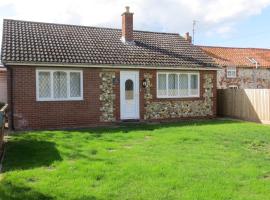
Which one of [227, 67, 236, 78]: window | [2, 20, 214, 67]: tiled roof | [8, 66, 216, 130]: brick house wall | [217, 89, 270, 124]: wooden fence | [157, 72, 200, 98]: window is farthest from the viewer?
[227, 67, 236, 78]: window

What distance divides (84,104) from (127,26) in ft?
18.4

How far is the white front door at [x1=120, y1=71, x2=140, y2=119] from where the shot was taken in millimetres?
17109

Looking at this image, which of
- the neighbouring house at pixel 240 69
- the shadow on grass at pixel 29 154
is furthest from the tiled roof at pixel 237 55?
the shadow on grass at pixel 29 154

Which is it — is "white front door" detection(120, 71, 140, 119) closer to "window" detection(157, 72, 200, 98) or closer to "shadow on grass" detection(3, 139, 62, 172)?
"window" detection(157, 72, 200, 98)

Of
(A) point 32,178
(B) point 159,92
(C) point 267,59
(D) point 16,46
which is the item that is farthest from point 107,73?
(C) point 267,59

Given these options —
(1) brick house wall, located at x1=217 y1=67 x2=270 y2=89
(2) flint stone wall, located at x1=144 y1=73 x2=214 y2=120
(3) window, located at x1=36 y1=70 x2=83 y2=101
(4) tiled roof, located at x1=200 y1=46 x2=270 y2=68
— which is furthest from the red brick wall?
(4) tiled roof, located at x1=200 y1=46 x2=270 y2=68

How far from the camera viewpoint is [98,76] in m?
16.4

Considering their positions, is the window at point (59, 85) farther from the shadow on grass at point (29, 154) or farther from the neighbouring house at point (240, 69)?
the neighbouring house at point (240, 69)

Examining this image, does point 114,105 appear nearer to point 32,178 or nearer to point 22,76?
point 22,76

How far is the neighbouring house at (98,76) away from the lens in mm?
14992

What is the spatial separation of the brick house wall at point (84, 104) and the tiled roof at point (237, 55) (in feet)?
57.4

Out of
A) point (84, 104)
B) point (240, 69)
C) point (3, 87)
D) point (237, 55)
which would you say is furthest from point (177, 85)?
point (237, 55)

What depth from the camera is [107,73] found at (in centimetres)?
1667

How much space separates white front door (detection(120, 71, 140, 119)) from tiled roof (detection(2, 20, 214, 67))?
67 centimetres
